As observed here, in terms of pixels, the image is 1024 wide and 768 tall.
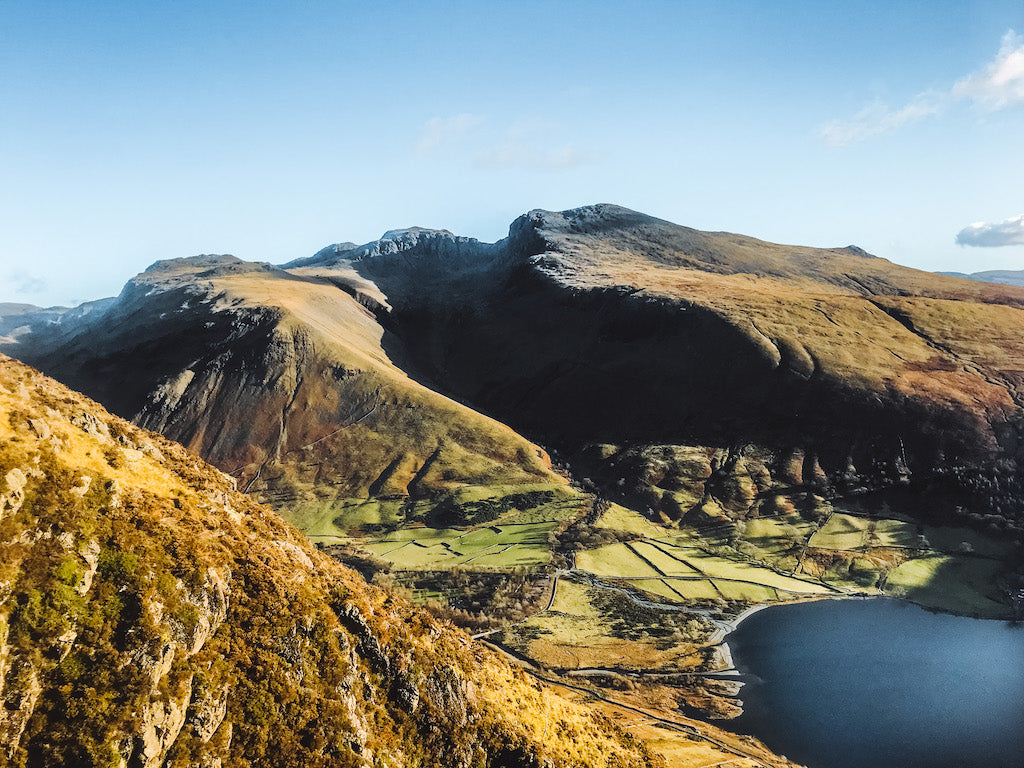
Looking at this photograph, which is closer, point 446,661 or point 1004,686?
point 446,661

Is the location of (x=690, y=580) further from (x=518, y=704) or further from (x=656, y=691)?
(x=518, y=704)

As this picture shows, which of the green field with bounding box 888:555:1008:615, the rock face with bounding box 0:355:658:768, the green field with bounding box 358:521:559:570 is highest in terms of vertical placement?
the rock face with bounding box 0:355:658:768

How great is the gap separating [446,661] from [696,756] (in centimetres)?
5592

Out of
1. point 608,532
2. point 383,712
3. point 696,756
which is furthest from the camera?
point 608,532

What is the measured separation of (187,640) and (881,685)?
10886cm

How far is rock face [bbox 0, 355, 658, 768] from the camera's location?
22172mm

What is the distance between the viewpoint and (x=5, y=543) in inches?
891

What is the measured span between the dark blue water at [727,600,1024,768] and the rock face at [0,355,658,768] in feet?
234

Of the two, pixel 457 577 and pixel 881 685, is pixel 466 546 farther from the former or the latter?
pixel 881 685

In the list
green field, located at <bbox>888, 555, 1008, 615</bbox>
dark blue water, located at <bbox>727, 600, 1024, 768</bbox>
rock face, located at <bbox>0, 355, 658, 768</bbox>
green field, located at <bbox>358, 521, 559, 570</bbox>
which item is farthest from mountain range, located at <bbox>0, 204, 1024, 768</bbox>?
dark blue water, located at <bbox>727, 600, 1024, 768</bbox>

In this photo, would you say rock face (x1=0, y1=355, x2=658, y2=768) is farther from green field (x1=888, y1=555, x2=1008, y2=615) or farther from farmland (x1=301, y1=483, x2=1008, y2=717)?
green field (x1=888, y1=555, x2=1008, y2=615)

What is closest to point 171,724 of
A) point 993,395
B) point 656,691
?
point 656,691

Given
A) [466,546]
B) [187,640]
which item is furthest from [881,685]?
[187,640]

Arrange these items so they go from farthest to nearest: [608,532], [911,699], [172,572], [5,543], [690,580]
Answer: [608,532]
[690,580]
[911,699]
[172,572]
[5,543]
